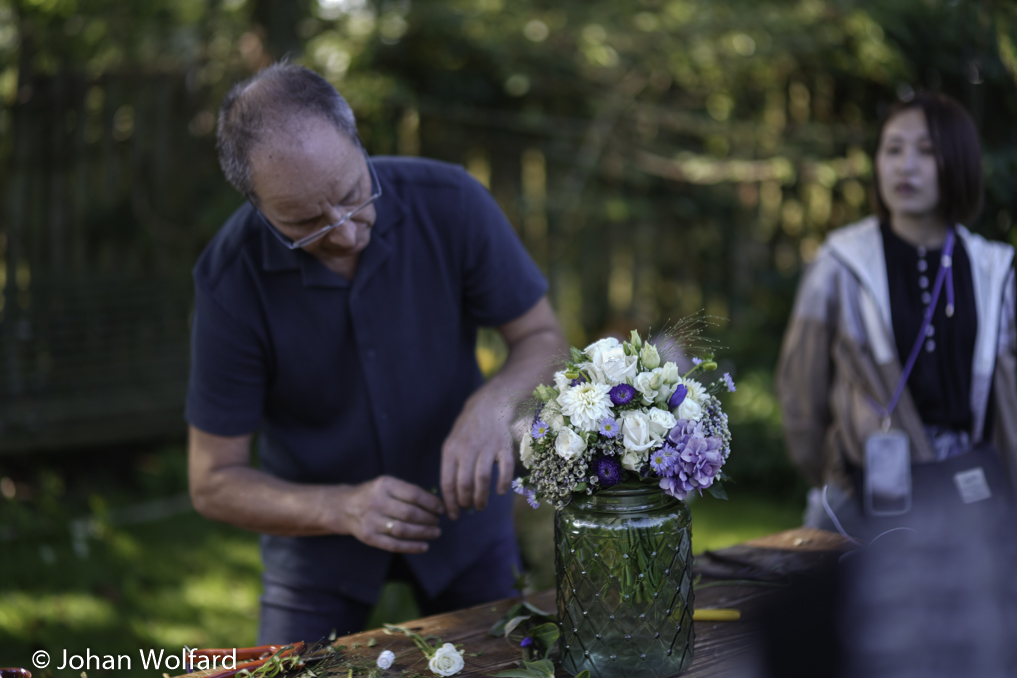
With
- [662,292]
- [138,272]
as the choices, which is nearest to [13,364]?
[138,272]

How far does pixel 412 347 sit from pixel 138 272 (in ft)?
11.9

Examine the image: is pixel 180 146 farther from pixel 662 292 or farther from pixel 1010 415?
pixel 1010 415

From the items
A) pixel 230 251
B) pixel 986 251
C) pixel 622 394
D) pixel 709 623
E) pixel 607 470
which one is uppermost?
pixel 230 251

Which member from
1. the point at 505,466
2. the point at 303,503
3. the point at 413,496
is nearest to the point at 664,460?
the point at 505,466

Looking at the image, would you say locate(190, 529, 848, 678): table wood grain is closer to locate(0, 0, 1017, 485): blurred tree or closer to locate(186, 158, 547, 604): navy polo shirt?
locate(186, 158, 547, 604): navy polo shirt

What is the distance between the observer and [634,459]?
125 centimetres

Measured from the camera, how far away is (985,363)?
8.22 feet

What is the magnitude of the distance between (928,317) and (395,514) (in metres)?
1.85

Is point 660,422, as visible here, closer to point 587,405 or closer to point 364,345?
point 587,405

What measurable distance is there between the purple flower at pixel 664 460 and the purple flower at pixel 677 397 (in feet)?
0.27

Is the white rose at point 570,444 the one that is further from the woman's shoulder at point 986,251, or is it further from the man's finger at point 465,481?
the woman's shoulder at point 986,251

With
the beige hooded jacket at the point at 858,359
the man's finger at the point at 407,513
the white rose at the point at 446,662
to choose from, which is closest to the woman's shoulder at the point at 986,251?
the beige hooded jacket at the point at 858,359

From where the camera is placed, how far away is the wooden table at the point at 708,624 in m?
1.41

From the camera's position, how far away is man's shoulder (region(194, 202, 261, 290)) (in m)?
1.91
